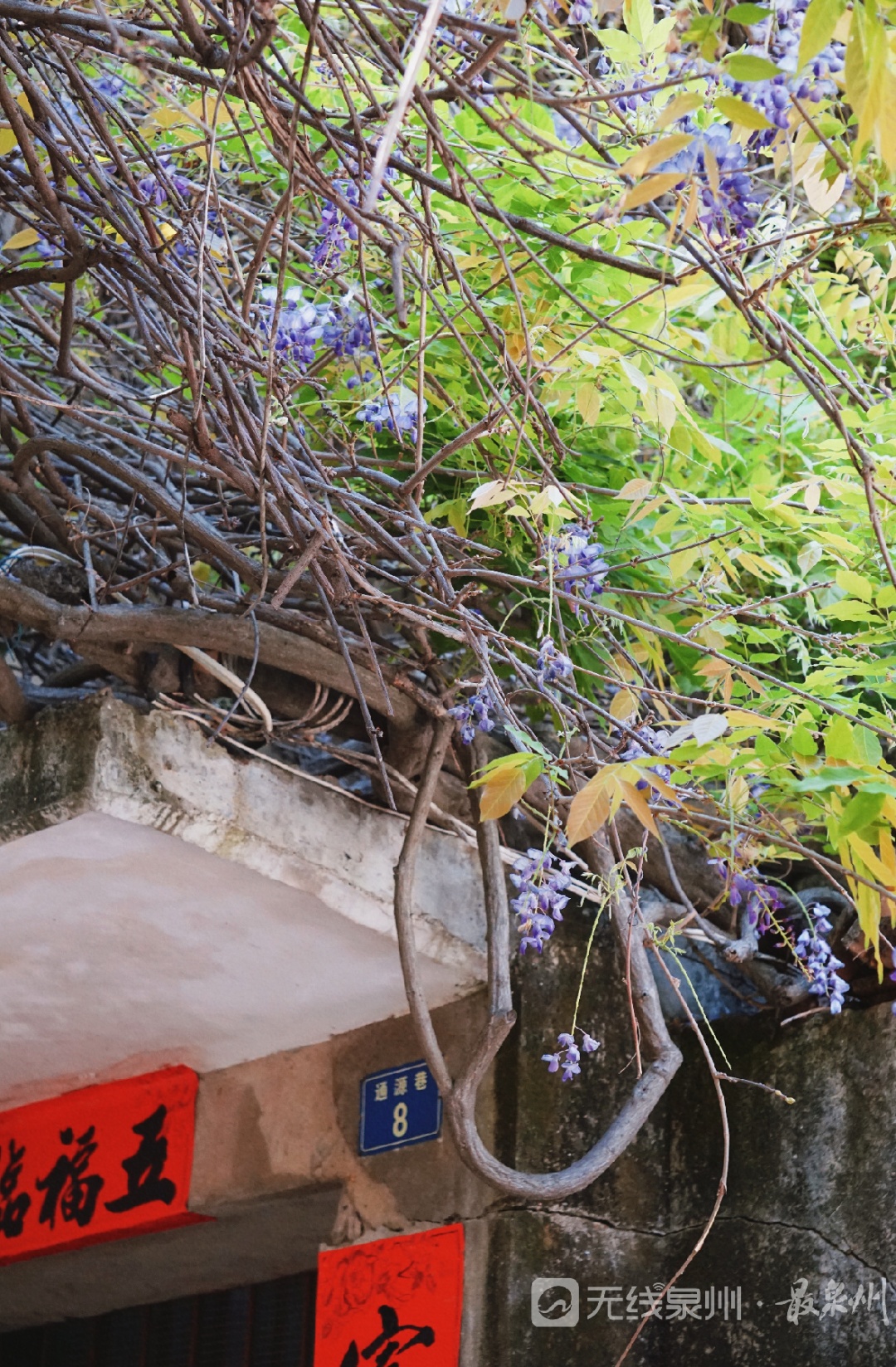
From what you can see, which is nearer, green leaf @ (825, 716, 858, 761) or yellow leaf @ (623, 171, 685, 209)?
yellow leaf @ (623, 171, 685, 209)

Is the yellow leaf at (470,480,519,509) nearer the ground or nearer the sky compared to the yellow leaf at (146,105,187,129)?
nearer the ground

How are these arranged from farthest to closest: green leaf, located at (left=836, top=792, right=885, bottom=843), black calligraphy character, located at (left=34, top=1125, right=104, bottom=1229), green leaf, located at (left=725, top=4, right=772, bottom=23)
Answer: black calligraphy character, located at (left=34, top=1125, right=104, bottom=1229) → green leaf, located at (left=836, top=792, right=885, bottom=843) → green leaf, located at (left=725, top=4, right=772, bottom=23)

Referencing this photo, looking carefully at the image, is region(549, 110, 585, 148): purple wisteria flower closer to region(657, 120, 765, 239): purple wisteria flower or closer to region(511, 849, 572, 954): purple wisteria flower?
region(657, 120, 765, 239): purple wisteria flower

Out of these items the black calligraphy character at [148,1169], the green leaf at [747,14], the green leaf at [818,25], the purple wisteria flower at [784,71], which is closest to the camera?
the green leaf at [818,25]

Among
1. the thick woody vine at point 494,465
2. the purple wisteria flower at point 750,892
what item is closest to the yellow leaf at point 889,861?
the thick woody vine at point 494,465

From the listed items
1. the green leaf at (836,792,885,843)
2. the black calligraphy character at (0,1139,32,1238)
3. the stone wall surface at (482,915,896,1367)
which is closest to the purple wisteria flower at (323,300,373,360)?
the green leaf at (836,792,885,843)

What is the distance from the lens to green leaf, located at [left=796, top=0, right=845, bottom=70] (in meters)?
1.12

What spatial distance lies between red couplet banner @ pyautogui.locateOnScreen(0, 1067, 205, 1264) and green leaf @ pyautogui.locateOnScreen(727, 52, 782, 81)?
105 inches

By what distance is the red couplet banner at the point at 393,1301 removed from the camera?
2635 mm

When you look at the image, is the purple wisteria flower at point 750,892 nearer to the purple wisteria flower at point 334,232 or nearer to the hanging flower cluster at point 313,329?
the hanging flower cluster at point 313,329

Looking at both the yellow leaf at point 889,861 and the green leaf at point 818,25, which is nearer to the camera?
the green leaf at point 818,25

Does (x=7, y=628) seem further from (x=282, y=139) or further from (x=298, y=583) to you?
(x=282, y=139)

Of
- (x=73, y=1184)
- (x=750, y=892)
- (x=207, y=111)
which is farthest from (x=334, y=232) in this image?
(x=73, y=1184)

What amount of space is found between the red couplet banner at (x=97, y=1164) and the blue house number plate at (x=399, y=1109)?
20.0 inches
